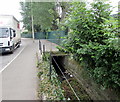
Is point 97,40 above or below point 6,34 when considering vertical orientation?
below

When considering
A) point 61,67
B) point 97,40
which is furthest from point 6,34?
point 97,40

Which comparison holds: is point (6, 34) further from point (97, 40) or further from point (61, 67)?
point (97, 40)

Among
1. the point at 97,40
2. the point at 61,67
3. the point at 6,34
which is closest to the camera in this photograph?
the point at 97,40

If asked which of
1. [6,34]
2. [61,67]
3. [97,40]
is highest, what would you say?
[6,34]

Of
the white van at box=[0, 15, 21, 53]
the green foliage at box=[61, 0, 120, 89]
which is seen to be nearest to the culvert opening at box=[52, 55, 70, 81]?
the green foliage at box=[61, 0, 120, 89]

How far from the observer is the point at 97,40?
3.49 meters

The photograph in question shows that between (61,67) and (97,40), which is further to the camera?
(61,67)

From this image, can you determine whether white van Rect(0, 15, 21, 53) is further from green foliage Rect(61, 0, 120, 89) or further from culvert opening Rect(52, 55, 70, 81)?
green foliage Rect(61, 0, 120, 89)

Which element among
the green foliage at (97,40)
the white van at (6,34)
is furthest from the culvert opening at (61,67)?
the white van at (6,34)

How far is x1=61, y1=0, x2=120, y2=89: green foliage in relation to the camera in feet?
8.97

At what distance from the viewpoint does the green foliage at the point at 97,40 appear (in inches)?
108

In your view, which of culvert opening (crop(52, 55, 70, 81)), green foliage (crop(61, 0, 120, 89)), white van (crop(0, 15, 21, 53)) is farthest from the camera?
white van (crop(0, 15, 21, 53))

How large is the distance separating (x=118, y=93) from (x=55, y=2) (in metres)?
14.4

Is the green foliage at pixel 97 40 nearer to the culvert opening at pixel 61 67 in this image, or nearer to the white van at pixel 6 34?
the culvert opening at pixel 61 67
